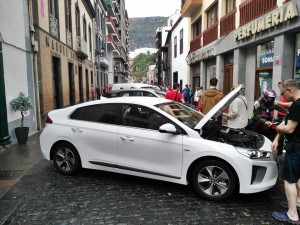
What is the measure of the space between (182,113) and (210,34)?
40.4 ft

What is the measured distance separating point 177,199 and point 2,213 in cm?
250

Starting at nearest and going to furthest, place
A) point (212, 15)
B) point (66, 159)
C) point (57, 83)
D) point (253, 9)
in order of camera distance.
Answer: point (66, 159)
point (253, 9)
point (57, 83)
point (212, 15)

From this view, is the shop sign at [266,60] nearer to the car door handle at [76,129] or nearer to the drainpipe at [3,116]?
the car door handle at [76,129]

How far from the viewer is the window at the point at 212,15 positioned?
1564 centimetres

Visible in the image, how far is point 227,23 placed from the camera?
13.1m

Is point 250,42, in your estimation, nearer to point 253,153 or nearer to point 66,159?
point 253,153

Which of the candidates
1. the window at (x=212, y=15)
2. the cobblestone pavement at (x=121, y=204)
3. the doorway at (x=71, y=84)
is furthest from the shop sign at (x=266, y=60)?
the doorway at (x=71, y=84)

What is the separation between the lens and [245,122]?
5582 mm

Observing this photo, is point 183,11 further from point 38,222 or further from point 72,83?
point 38,222

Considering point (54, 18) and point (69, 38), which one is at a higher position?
point (54, 18)

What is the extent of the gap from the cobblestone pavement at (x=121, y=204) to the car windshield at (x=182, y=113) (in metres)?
1.12

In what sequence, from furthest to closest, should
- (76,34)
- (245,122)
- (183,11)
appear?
(183,11) < (76,34) < (245,122)

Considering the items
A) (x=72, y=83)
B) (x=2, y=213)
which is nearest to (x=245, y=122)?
(x=2, y=213)

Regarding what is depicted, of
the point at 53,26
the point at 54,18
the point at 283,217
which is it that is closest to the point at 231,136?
the point at 283,217
